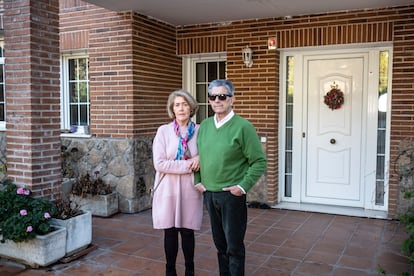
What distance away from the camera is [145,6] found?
16.5 feet

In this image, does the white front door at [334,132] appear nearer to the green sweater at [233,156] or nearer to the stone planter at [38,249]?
the green sweater at [233,156]

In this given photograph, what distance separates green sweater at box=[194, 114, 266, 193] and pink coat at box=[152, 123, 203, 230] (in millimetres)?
222

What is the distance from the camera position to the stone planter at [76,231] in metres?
3.73

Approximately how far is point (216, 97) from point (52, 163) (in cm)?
218

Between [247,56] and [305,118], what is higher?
[247,56]

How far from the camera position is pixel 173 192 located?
2.90 meters

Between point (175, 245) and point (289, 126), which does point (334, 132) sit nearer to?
point (289, 126)

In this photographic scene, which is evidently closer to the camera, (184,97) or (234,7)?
(184,97)

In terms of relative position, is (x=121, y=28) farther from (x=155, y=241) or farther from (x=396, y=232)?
(x=396, y=232)

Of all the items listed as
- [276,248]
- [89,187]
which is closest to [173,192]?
[276,248]

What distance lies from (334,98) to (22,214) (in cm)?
402

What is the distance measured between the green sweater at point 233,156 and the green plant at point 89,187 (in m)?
3.03

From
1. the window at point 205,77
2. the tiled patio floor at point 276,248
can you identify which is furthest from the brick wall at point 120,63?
the tiled patio floor at point 276,248

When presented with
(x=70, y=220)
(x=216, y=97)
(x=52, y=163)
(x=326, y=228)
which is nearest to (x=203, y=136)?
(x=216, y=97)
